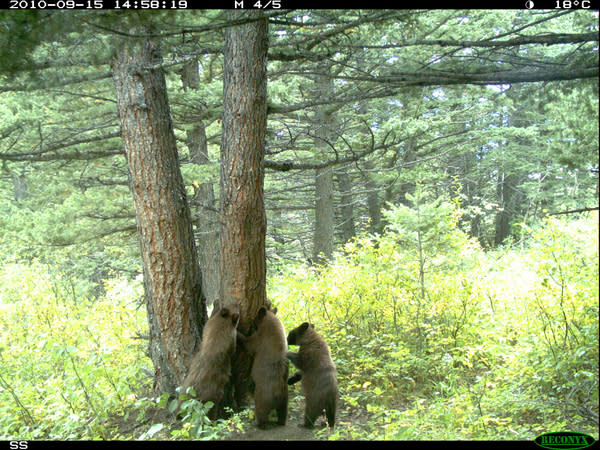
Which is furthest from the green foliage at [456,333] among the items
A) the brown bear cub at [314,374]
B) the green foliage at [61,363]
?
the green foliage at [61,363]

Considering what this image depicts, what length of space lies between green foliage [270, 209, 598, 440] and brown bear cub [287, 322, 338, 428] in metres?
0.32

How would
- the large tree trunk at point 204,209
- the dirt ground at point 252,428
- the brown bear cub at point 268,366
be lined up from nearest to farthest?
the dirt ground at point 252,428 < the brown bear cub at point 268,366 < the large tree trunk at point 204,209

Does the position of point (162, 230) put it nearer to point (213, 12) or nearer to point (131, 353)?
point (213, 12)

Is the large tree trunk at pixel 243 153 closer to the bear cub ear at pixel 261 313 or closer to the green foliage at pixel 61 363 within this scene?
the bear cub ear at pixel 261 313

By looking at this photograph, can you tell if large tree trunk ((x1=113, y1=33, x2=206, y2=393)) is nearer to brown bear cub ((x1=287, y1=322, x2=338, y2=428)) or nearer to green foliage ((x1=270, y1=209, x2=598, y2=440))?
brown bear cub ((x1=287, y1=322, x2=338, y2=428))

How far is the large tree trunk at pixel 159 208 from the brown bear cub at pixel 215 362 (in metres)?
0.56

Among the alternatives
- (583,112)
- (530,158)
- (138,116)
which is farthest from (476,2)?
(530,158)

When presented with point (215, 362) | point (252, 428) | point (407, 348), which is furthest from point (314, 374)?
point (407, 348)

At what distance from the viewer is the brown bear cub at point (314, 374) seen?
5438 mm

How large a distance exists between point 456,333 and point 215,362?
3.77 m

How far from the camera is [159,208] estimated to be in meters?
5.90

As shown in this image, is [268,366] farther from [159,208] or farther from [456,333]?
[456,333]

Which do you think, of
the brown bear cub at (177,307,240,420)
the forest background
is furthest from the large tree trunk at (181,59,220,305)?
the brown bear cub at (177,307,240,420)

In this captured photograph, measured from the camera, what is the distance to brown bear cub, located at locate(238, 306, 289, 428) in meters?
5.41
